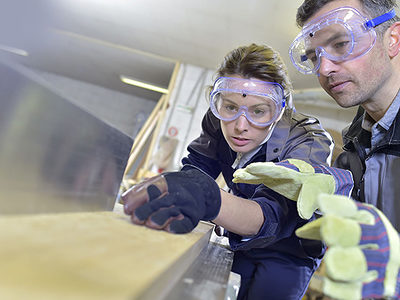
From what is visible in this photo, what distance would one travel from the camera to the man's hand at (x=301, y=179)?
86cm

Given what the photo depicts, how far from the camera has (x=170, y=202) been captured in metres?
0.78

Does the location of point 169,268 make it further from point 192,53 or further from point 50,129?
point 192,53

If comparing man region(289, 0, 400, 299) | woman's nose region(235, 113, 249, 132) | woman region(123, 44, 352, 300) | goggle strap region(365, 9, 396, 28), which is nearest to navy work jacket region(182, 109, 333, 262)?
woman region(123, 44, 352, 300)

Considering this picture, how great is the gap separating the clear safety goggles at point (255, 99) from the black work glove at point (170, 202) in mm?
665

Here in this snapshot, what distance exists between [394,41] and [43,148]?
149 centimetres

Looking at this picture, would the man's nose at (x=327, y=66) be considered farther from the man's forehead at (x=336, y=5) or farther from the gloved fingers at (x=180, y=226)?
the gloved fingers at (x=180, y=226)

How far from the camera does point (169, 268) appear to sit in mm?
448

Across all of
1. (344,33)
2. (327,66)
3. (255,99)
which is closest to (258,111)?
(255,99)

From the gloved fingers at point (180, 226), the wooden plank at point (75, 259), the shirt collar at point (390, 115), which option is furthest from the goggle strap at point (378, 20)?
the wooden plank at point (75, 259)

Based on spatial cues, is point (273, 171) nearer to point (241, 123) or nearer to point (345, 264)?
point (345, 264)

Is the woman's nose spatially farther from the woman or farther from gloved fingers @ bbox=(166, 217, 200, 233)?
gloved fingers @ bbox=(166, 217, 200, 233)

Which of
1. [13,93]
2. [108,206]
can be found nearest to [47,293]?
[13,93]

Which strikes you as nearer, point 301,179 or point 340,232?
point 340,232

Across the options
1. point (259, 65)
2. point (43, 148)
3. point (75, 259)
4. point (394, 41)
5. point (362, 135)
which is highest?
point (394, 41)
